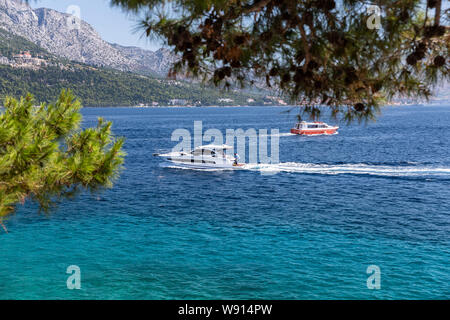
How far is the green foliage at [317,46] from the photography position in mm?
3857

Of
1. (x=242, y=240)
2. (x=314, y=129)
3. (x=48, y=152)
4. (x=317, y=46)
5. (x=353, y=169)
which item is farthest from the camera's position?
(x=314, y=129)

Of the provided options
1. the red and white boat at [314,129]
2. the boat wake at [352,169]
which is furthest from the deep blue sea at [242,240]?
the red and white boat at [314,129]

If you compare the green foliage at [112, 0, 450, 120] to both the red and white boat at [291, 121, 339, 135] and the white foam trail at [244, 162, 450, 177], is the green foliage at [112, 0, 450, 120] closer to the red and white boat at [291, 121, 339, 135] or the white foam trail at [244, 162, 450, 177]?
the white foam trail at [244, 162, 450, 177]

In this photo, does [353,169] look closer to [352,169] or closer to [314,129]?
[352,169]

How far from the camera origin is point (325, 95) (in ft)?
14.5

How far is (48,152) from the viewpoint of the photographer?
7086 mm

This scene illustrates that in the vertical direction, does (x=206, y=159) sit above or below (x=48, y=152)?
below

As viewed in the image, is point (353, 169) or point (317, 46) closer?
point (317, 46)

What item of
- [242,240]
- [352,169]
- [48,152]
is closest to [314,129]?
[352,169]

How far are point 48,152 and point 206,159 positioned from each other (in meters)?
38.0

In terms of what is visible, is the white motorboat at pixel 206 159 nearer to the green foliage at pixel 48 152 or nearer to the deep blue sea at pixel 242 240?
the deep blue sea at pixel 242 240

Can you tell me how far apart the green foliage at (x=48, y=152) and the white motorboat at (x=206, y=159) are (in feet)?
117

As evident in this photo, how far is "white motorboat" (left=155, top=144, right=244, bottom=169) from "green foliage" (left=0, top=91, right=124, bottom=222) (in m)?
35.8
